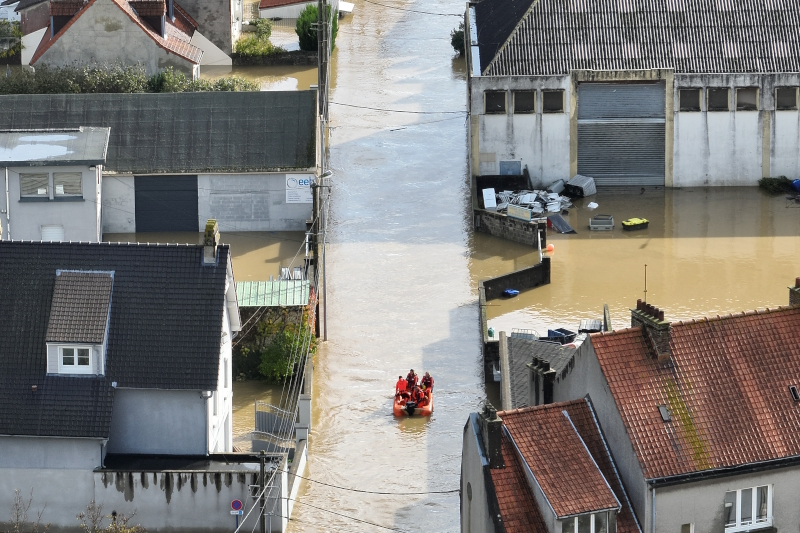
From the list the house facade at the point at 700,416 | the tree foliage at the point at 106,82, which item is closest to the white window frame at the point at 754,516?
the house facade at the point at 700,416

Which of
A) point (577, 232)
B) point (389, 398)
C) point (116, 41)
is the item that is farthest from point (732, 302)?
point (116, 41)

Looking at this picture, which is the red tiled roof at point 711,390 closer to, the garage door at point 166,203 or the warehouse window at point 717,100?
the garage door at point 166,203

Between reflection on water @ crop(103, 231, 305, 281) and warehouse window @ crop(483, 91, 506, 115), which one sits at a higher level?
warehouse window @ crop(483, 91, 506, 115)

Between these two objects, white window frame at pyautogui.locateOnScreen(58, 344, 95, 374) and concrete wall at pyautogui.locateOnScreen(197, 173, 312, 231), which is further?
concrete wall at pyautogui.locateOnScreen(197, 173, 312, 231)

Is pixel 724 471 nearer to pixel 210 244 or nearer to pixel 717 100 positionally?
pixel 210 244

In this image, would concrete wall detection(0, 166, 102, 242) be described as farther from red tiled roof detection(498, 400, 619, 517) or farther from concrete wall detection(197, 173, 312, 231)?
Result: red tiled roof detection(498, 400, 619, 517)

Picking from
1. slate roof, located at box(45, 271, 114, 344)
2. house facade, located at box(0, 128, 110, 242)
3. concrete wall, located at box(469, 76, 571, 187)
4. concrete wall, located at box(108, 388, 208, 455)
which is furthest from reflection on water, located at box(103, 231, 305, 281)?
concrete wall, located at box(108, 388, 208, 455)
